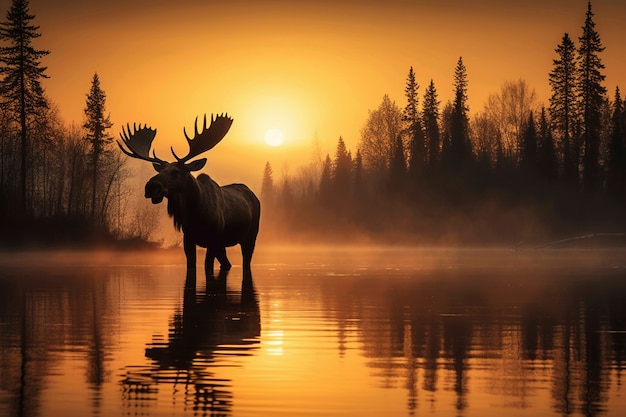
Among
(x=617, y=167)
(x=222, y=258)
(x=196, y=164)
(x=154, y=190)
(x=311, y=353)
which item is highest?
(x=617, y=167)

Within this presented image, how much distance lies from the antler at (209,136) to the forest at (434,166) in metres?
46.9

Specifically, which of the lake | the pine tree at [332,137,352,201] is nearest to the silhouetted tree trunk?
the pine tree at [332,137,352,201]

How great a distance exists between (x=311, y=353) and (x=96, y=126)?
88.4 m

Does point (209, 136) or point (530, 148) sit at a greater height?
point (530, 148)

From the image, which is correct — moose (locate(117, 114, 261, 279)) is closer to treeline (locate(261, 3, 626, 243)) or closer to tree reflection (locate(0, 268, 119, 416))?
tree reflection (locate(0, 268, 119, 416))

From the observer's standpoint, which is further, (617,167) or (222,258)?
(617,167)

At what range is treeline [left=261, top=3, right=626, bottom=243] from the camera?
117 metres

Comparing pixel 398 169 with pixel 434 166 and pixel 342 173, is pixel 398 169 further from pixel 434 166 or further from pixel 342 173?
pixel 342 173

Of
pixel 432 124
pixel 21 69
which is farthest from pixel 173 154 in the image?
pixel 432 124

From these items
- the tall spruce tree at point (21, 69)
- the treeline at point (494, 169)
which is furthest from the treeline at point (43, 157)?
the treeline at point (494, 169)

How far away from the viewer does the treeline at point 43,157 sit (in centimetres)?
6625

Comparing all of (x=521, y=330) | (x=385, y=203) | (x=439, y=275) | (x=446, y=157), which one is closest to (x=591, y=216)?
(x=446, y=157)

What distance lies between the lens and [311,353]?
11.0 meters

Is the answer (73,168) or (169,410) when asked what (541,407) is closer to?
(169,410)
